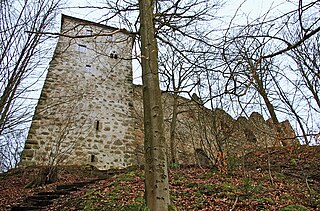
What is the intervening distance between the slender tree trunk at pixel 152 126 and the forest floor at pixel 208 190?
0.25 metres

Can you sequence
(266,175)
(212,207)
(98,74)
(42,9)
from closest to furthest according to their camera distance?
(212,207) → (42,9) → (266,175) → (98,74)

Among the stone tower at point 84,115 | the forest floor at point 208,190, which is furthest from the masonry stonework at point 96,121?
the forest floor at point 208,190

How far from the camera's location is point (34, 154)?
23.2 feet

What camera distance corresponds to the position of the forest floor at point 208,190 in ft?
11.4

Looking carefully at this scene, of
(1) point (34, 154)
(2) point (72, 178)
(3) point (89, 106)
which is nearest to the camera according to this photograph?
(2) point (72, 178)

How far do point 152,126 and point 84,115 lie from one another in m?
6.40

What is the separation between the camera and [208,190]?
4.07 m

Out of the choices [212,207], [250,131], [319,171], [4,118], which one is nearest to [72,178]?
[4,118]

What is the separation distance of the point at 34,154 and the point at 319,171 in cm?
737

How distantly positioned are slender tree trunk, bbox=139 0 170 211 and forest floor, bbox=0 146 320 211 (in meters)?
0.25

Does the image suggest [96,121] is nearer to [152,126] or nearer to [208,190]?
[208,190]

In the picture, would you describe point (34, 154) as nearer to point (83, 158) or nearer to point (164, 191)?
point (83, 158)

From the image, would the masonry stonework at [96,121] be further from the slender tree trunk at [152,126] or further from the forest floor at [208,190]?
the slender tree trunk at [152,126]

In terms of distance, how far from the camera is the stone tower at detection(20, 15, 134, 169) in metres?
7.39
